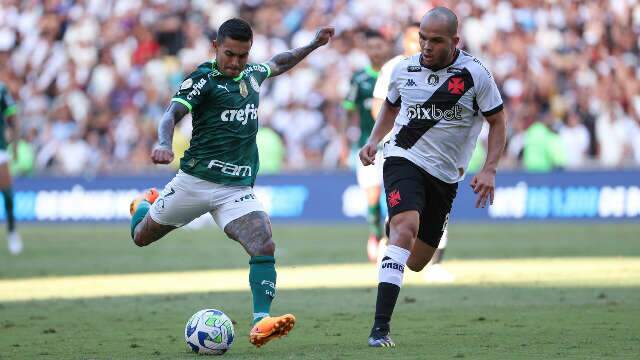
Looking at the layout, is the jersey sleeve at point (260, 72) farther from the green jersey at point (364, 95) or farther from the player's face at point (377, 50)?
the green jersey at point (364, 95)

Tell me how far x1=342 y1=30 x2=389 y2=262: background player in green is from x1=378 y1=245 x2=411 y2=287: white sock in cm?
724

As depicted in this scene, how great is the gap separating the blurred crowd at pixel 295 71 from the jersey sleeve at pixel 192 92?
55.6 feet

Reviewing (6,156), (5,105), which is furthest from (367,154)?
(6,156)

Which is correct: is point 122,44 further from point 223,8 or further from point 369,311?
point 369,311

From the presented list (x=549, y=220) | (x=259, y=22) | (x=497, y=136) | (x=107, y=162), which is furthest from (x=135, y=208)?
(x=259, y=22)

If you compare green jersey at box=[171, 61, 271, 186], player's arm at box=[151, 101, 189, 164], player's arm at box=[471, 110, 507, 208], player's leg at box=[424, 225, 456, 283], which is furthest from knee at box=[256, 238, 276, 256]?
player's leg at box=[424, 225, 456, 283]

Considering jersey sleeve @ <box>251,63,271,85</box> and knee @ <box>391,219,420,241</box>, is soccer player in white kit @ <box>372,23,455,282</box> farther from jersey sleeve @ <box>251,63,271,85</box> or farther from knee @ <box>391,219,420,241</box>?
knee @ <box>391,219,420,241</box>

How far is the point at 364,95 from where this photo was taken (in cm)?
1636

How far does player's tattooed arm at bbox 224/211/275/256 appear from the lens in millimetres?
8695

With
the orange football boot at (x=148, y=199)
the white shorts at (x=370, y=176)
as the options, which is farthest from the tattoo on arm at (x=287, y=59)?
the white shorts at (x=370, y=176)

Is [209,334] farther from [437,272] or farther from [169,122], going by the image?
[437,272]

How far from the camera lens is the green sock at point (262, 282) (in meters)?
8.56

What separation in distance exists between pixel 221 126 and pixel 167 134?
1.89 ft

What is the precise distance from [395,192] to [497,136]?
0.84m
